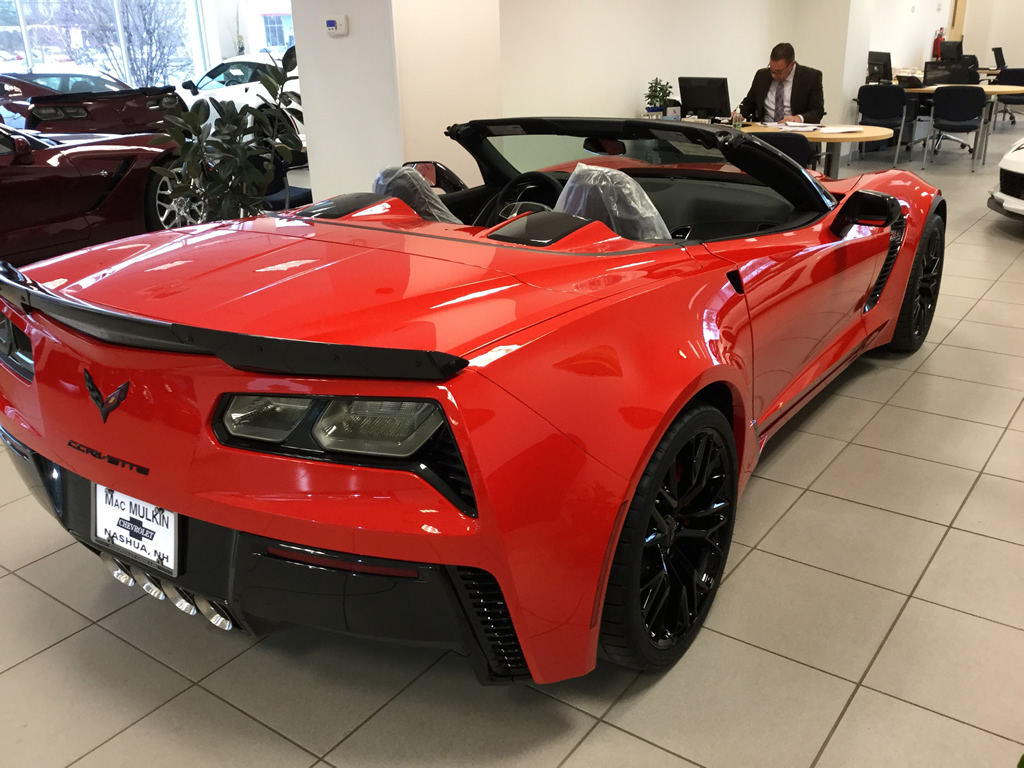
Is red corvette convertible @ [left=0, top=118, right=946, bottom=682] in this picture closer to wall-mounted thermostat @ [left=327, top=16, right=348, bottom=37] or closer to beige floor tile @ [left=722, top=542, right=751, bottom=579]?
beige floor tile @ [left=722, top=542, right=751, bottom=579]

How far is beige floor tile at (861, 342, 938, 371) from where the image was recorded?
3.44m

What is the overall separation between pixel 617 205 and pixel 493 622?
1068mm

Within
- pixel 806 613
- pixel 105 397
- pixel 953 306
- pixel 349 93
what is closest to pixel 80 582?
pixel 105 397

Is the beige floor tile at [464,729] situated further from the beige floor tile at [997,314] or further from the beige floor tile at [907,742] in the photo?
the beige floor tile at [997,314]

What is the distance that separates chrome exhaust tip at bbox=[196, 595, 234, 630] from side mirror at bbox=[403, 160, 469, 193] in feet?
5.01

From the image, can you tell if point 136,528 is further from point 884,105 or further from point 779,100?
point 884,105

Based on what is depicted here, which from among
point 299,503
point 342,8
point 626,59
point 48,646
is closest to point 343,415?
point 299,503

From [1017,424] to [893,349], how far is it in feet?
2.35

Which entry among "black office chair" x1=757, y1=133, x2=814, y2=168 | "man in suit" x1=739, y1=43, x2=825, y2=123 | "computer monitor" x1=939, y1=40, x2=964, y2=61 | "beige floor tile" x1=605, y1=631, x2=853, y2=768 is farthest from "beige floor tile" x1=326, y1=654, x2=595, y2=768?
"computer monitor" x1=939, y1=40, x2=964, y2=61

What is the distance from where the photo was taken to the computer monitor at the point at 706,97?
6832 millimetres

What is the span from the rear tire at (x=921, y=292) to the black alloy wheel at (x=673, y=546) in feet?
6.00

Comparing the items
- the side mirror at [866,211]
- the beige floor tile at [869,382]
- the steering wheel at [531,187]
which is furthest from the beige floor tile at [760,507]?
the steering wheel at [531,187]

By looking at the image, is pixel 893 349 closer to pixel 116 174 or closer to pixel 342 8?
pixel 342 8

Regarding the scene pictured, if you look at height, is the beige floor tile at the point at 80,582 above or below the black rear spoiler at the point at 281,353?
below
